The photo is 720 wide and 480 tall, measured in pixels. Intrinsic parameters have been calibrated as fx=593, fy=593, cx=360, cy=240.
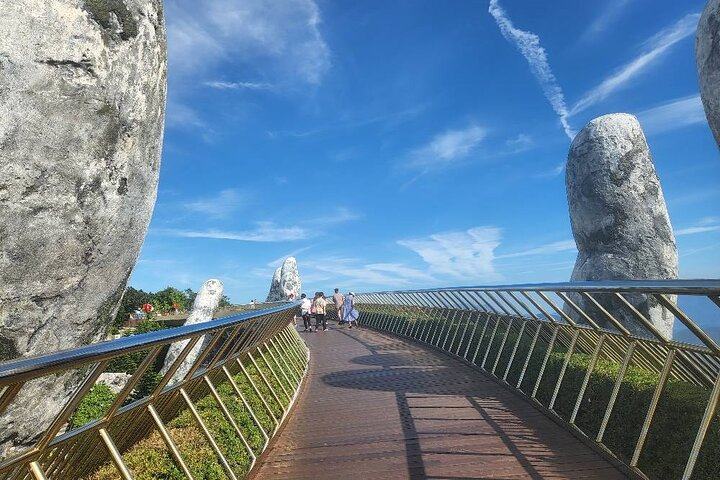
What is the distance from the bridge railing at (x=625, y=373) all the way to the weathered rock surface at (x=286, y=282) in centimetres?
3358

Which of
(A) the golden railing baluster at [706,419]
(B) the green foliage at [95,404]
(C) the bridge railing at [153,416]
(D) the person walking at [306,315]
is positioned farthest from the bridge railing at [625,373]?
(D) the person walking at [306,315]

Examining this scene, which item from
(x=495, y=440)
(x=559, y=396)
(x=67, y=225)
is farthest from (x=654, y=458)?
(x=67, y=225)

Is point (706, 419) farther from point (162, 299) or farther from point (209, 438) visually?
point (162, 299)

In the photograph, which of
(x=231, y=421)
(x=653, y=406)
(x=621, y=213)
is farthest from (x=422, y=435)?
(x=621, y=213)

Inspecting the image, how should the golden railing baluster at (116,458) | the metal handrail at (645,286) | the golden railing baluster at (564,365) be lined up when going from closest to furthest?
1. the golden railing baluster at (116,458)
2. the metal handrail at (645,286)
3. the golden railing baluster at (564,365)

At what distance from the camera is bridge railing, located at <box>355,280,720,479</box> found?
15.0 feet

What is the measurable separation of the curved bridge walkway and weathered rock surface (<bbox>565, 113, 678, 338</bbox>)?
7.76m

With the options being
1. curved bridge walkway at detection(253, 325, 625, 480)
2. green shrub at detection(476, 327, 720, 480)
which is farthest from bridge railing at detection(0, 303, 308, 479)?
green shrub at detection(476, 327, 720, 480)

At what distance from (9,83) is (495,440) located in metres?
6.12

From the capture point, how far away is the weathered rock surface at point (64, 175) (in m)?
5.62

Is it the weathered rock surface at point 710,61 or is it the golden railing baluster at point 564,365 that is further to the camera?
the weathered rock surface at point 710,61

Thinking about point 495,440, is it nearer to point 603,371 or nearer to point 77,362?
point 603,371

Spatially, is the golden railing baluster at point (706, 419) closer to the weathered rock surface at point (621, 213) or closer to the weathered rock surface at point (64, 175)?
the weathered rock surface at point (64, 175)

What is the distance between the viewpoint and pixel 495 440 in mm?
6469
